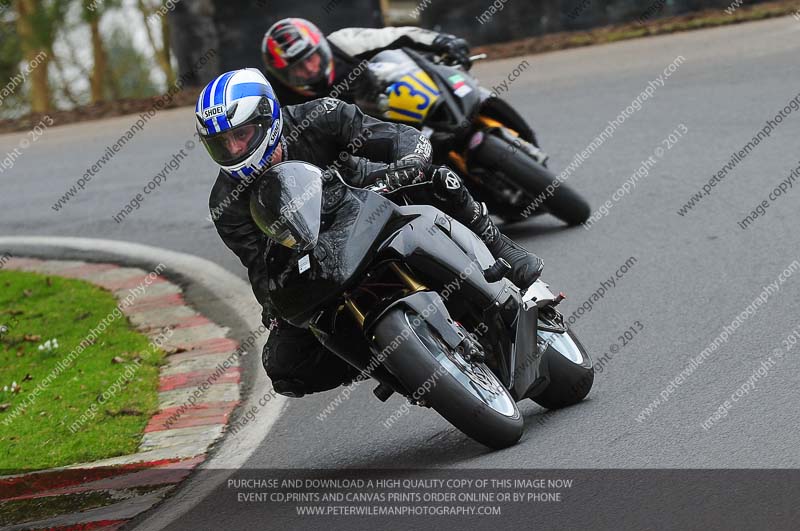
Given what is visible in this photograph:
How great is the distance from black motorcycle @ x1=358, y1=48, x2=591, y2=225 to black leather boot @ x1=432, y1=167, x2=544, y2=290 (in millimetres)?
2549

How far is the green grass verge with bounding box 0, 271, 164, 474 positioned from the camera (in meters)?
6.63

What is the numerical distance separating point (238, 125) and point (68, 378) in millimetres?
3220

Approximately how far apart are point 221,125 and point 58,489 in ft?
6.50

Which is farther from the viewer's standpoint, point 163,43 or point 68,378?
point 163,43

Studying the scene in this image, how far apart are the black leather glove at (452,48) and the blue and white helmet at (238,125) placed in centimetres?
385

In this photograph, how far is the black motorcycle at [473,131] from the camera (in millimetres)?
8383

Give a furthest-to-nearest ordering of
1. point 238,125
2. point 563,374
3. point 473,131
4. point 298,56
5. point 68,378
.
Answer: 1. point 473,131
2. point 298,56
3. point 68,378
4. point 563,374
5. point 238,125

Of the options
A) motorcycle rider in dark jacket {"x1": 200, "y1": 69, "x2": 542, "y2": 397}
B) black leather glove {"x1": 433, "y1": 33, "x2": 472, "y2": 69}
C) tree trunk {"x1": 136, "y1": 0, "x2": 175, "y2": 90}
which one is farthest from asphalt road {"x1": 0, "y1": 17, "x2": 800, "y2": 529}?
tree trunk {"x1": 136, "y1": 0, "x2": 175, "y2": 90}

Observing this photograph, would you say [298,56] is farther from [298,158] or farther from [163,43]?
[163,43]

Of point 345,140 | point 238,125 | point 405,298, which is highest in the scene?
point 238,125

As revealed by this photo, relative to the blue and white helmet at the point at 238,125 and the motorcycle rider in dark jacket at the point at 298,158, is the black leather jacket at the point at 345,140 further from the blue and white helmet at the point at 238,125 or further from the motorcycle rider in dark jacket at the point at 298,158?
the blue and white helmet at the point at 238,125

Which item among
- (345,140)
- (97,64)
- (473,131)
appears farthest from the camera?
(97,64)

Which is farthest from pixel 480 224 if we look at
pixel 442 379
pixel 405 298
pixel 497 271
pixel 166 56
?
pixel 166 56

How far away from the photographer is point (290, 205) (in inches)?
192
